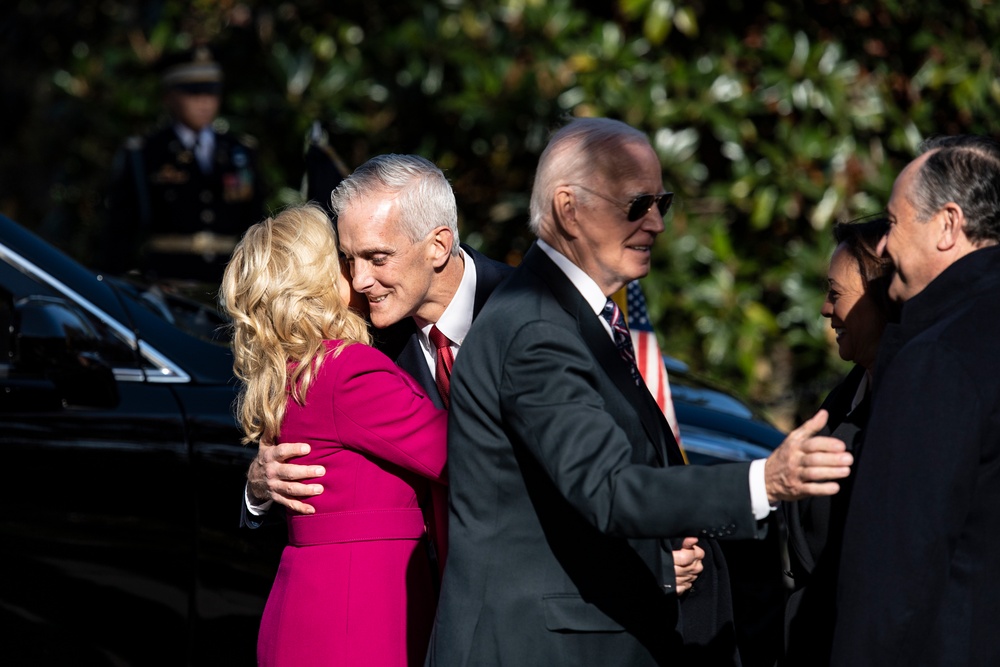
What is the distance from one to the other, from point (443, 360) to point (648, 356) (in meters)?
1.23

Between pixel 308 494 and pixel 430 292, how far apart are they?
1.67ft

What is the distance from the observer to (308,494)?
2.41 meters

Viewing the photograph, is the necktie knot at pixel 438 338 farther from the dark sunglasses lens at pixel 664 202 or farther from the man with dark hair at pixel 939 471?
the man with dark hair at pixel 939 471

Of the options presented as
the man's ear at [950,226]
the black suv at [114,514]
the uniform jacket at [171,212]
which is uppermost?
the uniform jacket at [171,212]

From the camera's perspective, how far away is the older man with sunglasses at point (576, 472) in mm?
Answer: 1908

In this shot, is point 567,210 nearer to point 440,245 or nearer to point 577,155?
point 577,155

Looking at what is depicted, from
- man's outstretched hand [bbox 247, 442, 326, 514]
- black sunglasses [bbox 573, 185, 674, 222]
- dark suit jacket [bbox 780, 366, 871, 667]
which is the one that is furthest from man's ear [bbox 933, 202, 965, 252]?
man's outstretched hand [bbox 247, 442, 326, 514]

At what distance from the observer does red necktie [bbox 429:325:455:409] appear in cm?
267

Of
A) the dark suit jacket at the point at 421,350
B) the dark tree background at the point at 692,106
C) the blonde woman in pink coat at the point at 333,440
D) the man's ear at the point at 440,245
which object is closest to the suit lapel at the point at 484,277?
the dark suit jacket at the point at 421,350

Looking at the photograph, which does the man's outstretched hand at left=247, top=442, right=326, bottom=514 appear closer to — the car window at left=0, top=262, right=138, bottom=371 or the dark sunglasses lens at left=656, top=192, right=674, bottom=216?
the dark sunglasses lens at left=656, top=192, right=674, bottom=216

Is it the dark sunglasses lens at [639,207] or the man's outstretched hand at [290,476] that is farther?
the man's outstretched hand at [290,476]

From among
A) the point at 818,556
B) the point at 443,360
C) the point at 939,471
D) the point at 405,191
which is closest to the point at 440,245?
the point at 405,191

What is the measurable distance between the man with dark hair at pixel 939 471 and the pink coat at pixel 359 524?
2.74ft

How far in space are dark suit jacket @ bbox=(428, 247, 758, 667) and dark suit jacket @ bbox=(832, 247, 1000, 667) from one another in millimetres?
296
